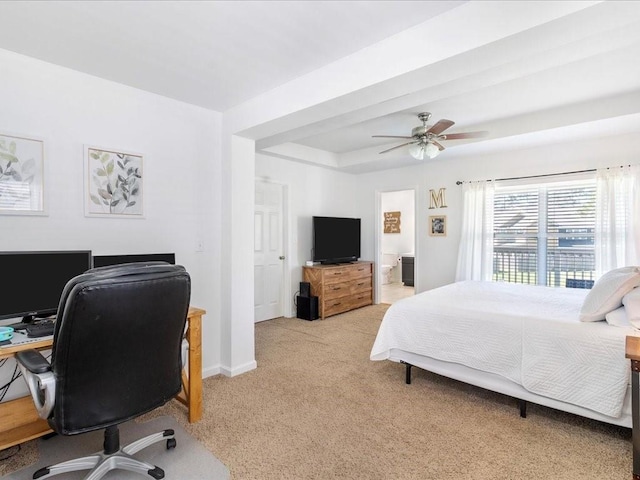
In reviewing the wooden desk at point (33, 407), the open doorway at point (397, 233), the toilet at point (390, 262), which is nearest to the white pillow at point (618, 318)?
the wooden desk at point (33, 407)

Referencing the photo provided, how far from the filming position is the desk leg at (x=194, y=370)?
2338 millimetres

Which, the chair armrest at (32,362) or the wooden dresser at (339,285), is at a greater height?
the chair armrest at (32,362)

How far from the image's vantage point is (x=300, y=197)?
5.36m

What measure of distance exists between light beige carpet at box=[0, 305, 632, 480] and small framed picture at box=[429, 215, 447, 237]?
8.73 ft

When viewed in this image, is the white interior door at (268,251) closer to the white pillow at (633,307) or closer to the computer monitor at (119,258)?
the computer monitor at (119,258)

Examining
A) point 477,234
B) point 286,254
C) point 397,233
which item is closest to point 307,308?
point 286,254

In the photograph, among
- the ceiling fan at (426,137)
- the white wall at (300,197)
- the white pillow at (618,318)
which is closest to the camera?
the white pillow at (618,318)

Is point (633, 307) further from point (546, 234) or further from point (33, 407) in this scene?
point (33, 407)

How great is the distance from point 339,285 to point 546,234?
2884 mm

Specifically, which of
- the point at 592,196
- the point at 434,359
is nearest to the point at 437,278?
the point at 592,196

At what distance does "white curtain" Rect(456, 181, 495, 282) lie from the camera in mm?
4699

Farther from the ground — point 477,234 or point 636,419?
point 477,234

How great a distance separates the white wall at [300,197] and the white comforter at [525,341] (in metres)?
2.57

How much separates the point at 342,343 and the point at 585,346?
2.40 metres
